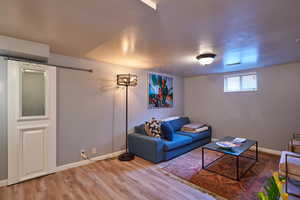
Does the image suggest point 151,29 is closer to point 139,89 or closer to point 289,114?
point 139,89

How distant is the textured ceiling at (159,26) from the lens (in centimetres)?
136

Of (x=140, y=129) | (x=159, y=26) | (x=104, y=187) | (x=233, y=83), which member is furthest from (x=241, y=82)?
(x=104, y=187)

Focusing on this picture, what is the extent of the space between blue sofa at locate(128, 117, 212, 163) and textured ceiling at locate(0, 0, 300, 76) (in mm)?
1873

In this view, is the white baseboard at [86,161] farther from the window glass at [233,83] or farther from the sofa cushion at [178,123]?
the window glass at [233,83]

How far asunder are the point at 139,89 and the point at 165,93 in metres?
1.09

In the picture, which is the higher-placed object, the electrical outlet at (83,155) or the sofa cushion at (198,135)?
the sofa cushion at (198,135)

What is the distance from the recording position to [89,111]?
3078mm

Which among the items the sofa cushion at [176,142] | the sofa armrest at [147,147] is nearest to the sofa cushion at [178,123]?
the sofa cushion at [176,142]

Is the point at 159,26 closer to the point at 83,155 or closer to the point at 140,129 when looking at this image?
the point at 140,129

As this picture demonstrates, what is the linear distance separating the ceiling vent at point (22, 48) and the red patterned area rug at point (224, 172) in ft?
9.74

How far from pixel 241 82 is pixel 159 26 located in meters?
3.58

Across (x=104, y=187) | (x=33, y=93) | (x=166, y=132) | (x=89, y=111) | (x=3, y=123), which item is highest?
(x=33, y=93)

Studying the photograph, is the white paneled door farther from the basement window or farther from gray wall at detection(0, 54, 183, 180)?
the basement window

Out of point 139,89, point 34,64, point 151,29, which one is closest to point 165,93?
point 139,89
